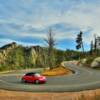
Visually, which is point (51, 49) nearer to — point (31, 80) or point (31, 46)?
point (31, 80)

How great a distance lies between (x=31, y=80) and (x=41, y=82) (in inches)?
84.6

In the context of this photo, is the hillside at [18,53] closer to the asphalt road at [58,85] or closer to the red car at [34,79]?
the red car at [34,79]

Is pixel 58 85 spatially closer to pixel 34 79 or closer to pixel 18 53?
pixel 34 79

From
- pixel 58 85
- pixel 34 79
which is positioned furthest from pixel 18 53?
pixel 58 85

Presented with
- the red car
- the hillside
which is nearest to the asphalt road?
the red car

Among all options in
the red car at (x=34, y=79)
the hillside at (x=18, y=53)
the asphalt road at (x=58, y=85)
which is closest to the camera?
the asphalt road at (x=58, y=85)

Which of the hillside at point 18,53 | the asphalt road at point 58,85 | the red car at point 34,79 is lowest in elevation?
the asphalt road at point 58,85

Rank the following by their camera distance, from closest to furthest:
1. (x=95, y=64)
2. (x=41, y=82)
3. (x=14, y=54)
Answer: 1. (x=41, y=82)
2. (x=95, y=64)
3. (x=14, y=54)

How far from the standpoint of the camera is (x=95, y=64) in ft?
274

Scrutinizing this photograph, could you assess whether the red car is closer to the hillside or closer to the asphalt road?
the asphalt road

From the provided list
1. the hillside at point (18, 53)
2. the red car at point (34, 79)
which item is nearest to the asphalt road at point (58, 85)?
the red car at point (34, 79)

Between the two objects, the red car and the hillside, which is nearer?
the red car

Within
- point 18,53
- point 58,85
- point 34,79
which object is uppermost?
point 18,53

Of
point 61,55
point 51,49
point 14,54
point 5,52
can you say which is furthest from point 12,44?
point 51,49
